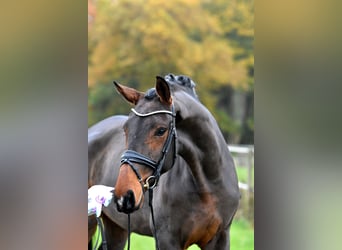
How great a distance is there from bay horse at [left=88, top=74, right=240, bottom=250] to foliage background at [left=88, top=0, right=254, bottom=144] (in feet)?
0.71

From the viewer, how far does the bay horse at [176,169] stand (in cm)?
177

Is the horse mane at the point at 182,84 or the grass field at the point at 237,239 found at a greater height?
the horse mane at the point at 182,84

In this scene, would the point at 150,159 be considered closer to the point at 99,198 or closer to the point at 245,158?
the point at 99,198

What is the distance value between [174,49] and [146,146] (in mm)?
629

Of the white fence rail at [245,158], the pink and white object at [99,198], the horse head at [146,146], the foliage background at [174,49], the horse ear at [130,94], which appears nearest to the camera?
the horse head at [146,146]

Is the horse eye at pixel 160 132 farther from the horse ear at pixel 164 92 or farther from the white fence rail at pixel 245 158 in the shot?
the white fence rail at pixel 245 158

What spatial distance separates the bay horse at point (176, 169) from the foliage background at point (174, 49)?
0.22 metres

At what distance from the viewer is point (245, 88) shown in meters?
2.37

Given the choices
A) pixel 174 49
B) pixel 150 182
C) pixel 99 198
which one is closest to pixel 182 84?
pixel 174 49

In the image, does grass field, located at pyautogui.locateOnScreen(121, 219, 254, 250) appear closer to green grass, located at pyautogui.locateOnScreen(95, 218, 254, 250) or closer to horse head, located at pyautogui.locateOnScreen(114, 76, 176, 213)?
green grass, located at pyautogui.locateOnScreen(95, 218, 254, 250)

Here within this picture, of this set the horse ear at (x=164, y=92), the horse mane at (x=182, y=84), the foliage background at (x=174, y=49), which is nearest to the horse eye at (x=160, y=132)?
the horse ear at (x=164, y=92)
